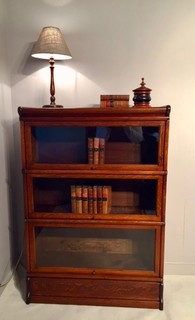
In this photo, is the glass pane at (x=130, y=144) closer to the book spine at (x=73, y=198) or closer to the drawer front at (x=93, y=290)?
the book spine at (x=73, y=198)

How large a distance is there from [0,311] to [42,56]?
68.9 inches

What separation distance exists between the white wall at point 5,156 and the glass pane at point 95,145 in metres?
0.38

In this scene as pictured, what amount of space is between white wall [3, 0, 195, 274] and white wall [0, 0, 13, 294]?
67 millimetres

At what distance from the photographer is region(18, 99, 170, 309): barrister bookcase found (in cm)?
163

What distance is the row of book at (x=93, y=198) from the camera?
1.71 metres

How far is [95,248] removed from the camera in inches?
72.2

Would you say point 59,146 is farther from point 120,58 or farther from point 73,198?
point 120,58

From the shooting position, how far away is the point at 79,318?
1682mm

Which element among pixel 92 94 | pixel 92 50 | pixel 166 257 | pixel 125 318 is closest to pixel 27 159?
pixel 92 94

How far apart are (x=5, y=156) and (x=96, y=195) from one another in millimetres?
771

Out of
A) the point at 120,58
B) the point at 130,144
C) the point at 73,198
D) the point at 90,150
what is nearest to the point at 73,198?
the point at 73,198

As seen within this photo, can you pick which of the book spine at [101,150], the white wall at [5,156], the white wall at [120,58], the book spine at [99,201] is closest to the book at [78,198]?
the book spine at [99,201]

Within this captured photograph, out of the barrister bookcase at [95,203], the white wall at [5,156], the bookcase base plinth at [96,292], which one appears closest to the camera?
the barrister bookcase at [95,203]

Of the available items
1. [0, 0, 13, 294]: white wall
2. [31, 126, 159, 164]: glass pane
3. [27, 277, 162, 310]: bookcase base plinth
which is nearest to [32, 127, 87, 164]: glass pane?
[31, 126, 159, 164]: glass pane
